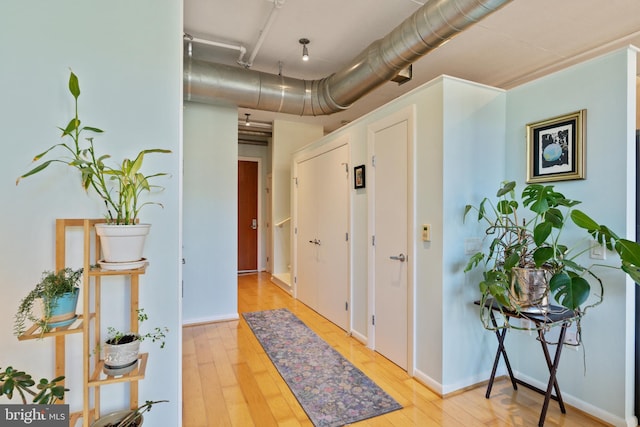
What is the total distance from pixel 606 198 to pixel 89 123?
279 cm

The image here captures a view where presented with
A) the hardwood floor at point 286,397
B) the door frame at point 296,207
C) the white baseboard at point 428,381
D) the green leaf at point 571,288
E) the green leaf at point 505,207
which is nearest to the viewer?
the green leaf at point 571,288

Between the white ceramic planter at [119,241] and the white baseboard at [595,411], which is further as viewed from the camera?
the white baseboard at [595,411]

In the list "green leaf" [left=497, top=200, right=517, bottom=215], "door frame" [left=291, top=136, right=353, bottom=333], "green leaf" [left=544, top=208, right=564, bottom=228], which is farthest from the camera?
"door frame" [left=291, top=136, right=353, bottom=333]

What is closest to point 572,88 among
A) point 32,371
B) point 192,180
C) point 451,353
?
point 451,353

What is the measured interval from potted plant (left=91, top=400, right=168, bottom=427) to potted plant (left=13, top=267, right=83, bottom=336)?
48 centimetres

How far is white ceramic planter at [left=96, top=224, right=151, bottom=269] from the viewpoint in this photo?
1.11 metres

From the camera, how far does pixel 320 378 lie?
7.76 ft

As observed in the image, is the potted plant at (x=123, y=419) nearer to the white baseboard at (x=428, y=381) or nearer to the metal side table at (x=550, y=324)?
the white baseboard at (x=428, y=381)

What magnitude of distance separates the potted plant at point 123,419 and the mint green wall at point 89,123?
0.08m

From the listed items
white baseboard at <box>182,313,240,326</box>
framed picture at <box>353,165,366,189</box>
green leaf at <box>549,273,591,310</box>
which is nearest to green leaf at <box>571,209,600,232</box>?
green leaf at <box>549,273,591,310</box>

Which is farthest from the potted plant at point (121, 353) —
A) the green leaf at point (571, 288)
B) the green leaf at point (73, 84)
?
the green leaf at point (571, 288)

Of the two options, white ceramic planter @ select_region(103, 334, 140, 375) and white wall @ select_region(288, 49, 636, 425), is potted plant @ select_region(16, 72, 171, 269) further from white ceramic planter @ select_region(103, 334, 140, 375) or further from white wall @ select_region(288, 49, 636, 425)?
white wall @ select_region(288, 49, 636, 425)

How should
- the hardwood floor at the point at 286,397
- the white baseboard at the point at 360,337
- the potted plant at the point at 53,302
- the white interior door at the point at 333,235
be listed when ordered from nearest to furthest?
the potted plant at the point at 53,302, the hardwood floor at the point at 286,397, the white baseboard at the point at 360,337, the white interior door at the point at 333,235

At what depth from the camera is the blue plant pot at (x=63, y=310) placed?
106 centimetres
